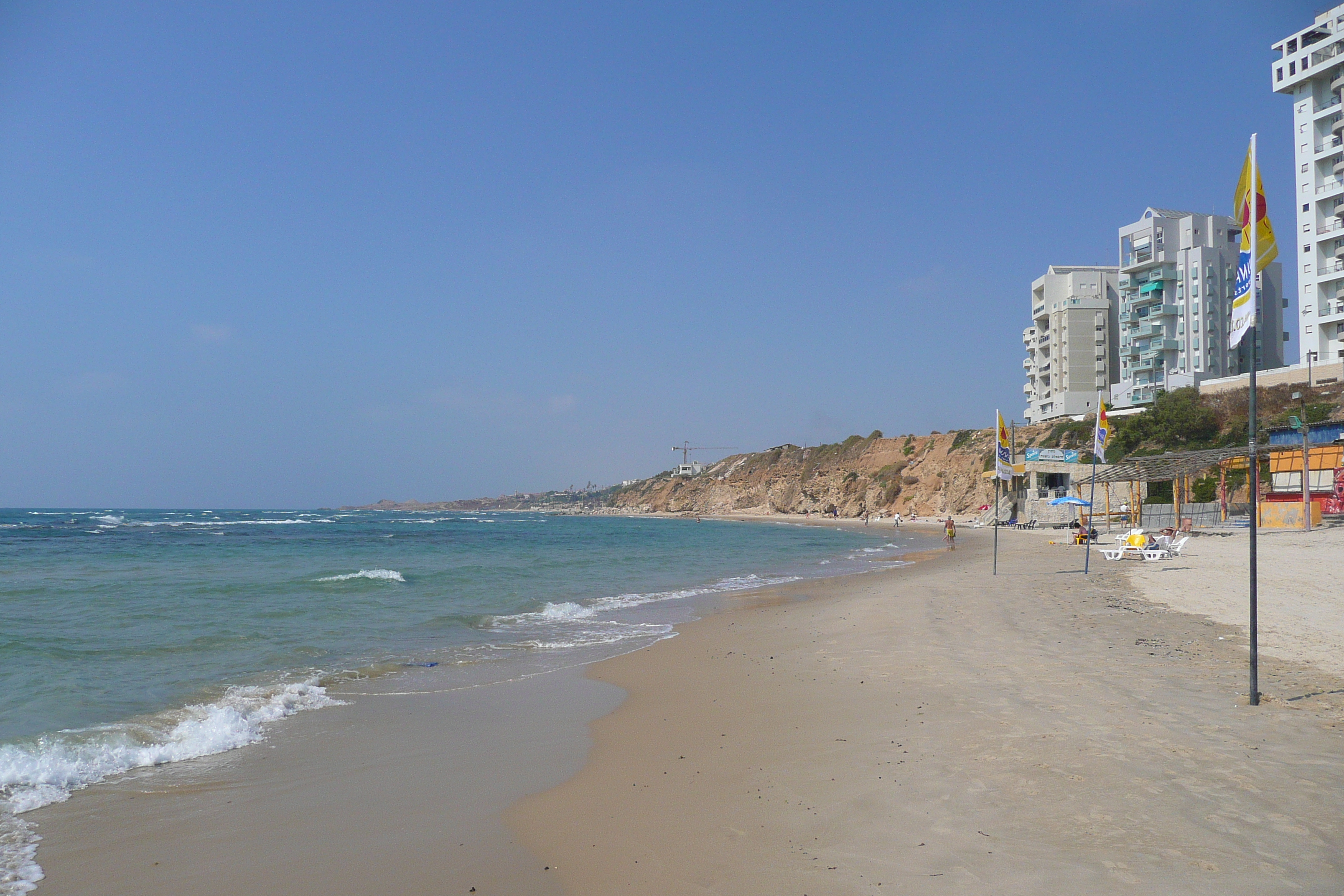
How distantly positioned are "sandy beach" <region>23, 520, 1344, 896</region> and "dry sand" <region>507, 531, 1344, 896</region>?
21 millimetres

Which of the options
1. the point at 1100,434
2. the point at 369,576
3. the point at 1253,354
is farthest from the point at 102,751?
the point at 1100,434

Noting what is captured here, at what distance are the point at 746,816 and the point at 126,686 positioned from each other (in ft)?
24.2

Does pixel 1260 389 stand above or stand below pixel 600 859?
above

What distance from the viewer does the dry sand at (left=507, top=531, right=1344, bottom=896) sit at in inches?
144

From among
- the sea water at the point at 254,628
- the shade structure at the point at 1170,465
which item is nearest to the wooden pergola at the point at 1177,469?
the shade structure at the point at 1170,465

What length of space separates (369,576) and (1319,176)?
69.7m

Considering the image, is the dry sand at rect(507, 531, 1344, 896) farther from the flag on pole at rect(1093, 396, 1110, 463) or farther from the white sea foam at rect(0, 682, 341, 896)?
the flag on pole at rect(1093, 396, 1110, 463)

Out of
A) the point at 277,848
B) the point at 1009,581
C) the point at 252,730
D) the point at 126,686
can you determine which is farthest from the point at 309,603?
the point at 1009,581

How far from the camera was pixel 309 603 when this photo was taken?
1533 cm

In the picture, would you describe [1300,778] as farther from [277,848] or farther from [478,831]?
[277,848]

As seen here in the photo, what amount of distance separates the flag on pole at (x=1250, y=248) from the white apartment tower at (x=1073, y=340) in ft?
253

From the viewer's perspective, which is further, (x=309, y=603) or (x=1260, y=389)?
(x=1260, y=389)

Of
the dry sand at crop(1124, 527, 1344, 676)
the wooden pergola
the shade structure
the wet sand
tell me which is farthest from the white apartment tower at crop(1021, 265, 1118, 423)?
the wet sand

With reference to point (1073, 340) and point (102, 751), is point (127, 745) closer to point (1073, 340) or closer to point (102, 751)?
point (102, 751)
